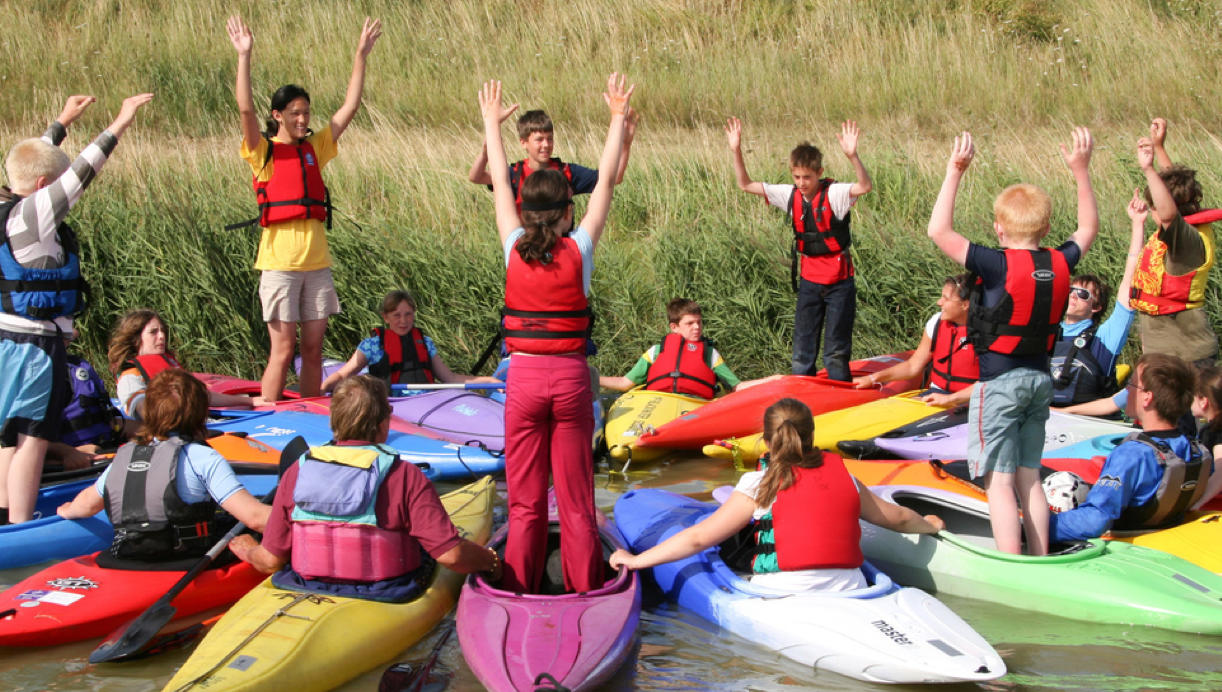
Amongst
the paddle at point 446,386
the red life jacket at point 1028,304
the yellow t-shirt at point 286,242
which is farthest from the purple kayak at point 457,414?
the red life jacket at point 1028,304

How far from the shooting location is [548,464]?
3.86 metres

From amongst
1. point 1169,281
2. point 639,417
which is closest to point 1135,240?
point 1169,281

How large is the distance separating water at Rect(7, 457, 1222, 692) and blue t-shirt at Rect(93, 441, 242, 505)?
55 centimetres

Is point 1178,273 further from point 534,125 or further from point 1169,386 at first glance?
point 534,125

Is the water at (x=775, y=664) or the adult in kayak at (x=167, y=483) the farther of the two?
the adult in kayak at (x=167, y=483)

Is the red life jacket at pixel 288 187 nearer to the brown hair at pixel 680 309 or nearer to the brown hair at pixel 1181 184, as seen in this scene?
the brown hair at pixel 680 309

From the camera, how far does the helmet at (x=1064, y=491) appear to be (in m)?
4.75

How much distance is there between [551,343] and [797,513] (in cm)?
98

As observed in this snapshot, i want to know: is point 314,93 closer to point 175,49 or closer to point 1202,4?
point 175,49

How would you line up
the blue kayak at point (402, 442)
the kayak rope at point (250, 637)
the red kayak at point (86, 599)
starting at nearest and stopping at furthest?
the kayak rope at point (250, 637) < the red kayak at point (86, 599) < the blue kayak at point (402, 442)

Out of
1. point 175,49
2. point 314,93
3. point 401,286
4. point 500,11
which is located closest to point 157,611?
point 401,286

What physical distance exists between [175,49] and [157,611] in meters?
12.2

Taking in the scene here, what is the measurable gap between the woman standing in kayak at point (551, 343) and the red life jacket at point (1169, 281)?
3.35m

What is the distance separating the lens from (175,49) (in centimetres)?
1444
